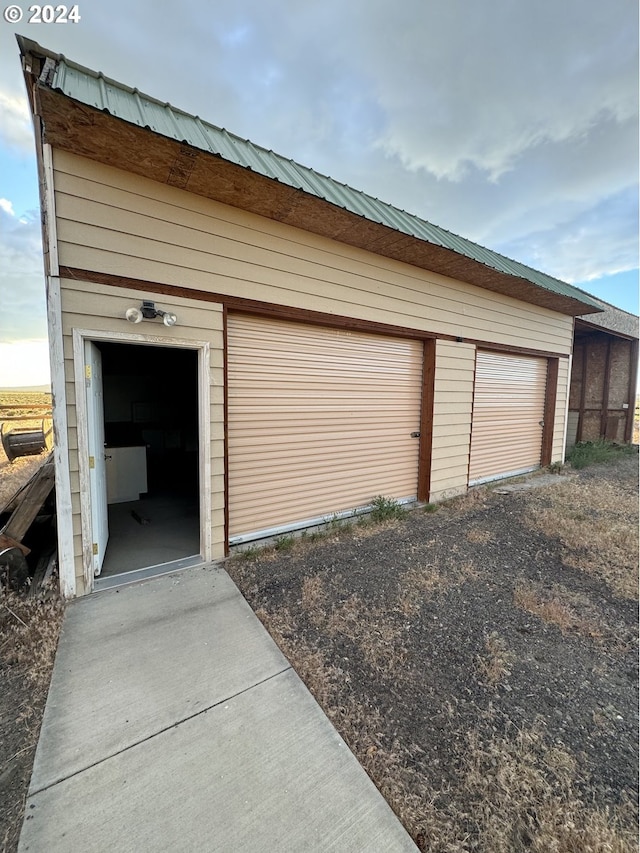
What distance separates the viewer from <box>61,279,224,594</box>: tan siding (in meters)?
2.52

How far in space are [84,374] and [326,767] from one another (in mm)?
2904

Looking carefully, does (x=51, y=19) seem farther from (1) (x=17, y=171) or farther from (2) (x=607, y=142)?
(2) (x=607, y=142)

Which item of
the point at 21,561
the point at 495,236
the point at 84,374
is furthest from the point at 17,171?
the point at 495,236

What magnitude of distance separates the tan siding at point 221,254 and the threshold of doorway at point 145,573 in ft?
8.44

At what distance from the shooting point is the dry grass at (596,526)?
3.30 m

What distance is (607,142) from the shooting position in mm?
5805

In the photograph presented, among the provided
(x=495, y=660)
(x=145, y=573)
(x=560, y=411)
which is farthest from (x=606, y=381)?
(x=145, y=573)

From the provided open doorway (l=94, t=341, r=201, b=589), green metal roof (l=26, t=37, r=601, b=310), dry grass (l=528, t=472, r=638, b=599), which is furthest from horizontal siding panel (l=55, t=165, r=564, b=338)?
dry grass (l=528, t=472, r=638, b=599)

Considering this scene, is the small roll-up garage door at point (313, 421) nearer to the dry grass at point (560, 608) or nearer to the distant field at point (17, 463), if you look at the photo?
the distant field at point (17, 463)

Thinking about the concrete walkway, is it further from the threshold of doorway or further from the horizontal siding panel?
the horizontal siding panel

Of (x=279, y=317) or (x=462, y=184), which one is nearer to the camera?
(x=279, y=317)

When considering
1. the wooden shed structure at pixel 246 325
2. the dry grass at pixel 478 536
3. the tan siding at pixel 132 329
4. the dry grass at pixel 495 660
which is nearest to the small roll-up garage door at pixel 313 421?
the wooden shed structure at pixel 246 325

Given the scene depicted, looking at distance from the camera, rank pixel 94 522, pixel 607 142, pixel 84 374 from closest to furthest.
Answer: pixel 84 374
pixel 94 522
pixel 607 142

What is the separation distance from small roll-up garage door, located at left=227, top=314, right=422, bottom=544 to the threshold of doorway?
0.47m
